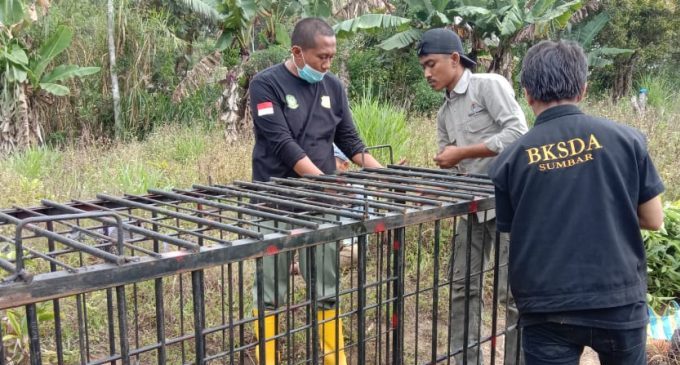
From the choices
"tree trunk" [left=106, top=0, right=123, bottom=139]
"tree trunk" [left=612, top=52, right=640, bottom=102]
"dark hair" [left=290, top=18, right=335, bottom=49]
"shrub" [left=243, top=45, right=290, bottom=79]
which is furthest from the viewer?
"tree trunk" [left=612, top=52, right=640, bottom=102]

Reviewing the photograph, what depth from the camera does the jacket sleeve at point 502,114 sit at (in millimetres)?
3027

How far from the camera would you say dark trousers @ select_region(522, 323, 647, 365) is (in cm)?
191

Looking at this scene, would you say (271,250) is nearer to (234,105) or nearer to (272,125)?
(272,125)

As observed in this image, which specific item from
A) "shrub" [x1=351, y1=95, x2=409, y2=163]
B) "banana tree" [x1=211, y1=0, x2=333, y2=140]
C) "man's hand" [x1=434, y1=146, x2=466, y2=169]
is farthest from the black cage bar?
"banana tree" [x1=211, y1=0, x2=333, y2=140]

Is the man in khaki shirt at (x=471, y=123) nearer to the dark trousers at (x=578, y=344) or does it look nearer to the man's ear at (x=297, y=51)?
the man's ear at (x=297, y=51)

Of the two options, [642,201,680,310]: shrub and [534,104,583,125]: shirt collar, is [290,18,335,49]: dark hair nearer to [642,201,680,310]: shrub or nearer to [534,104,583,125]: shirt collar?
[534,104,583,125]: shirt collar

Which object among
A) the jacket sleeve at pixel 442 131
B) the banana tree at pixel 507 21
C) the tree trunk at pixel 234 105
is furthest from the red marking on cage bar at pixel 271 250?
the banana tree at pixel 507 21

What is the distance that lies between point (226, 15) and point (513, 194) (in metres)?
8.48

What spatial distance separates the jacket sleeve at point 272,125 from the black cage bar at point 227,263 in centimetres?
21

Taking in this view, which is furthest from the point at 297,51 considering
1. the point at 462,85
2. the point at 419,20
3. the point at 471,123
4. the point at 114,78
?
the point at 419,20

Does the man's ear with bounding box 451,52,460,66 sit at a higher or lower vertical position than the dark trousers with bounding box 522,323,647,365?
higher

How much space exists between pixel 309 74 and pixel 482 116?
92cm

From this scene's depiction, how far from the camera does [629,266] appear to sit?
191cm

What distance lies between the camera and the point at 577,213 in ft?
6.15
